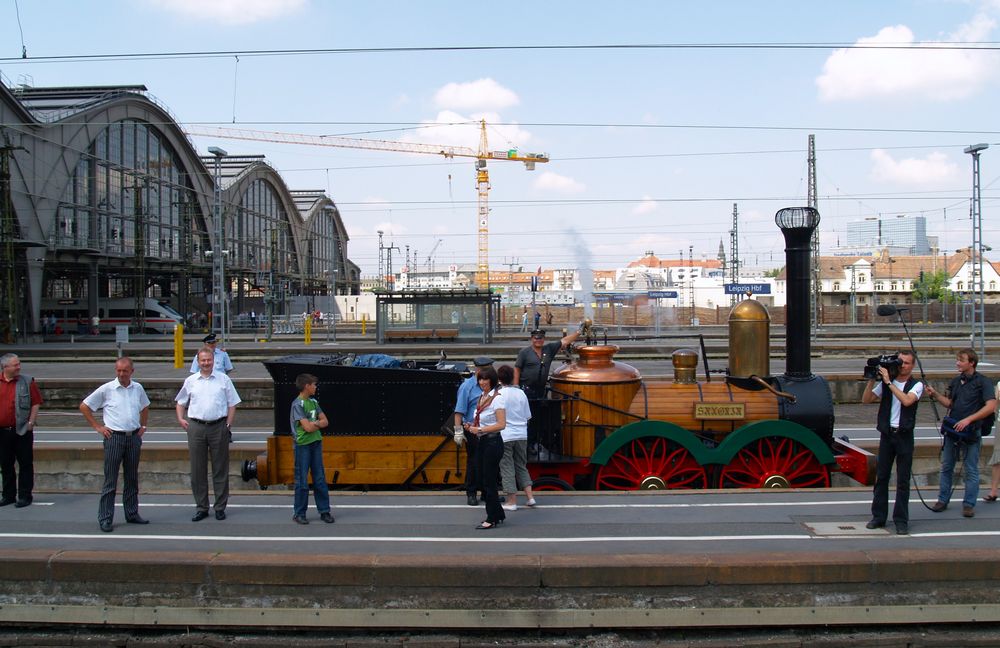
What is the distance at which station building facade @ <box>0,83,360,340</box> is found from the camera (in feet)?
157

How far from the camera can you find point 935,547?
6.77 meters

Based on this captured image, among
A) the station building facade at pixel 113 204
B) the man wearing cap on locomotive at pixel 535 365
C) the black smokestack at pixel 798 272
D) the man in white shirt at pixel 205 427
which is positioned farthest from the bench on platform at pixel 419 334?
the man in white shirt at pixel 205 427

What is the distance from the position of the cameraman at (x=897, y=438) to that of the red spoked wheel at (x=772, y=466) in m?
2.13

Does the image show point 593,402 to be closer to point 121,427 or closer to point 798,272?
point 798,272

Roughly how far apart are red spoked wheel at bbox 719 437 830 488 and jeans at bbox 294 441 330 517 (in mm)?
4713

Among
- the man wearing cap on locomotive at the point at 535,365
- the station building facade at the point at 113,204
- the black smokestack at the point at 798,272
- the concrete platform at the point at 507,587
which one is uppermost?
the station building facade at the point at 113,204

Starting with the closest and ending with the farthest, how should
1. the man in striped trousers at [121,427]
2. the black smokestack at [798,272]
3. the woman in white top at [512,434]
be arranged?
the man in striped trousers at [121,427]
the woman in white top at [512,434]
the black smokestack at [798,272]

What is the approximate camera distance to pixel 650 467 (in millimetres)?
9438

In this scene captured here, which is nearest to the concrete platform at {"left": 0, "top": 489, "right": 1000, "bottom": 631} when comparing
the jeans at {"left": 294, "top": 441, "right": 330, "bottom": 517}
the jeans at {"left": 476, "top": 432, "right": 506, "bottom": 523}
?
the jeans at {"left": 476, "top": 432, "right": 506, "bottom": 523}

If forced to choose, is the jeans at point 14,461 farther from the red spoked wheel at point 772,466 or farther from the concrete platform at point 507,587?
the red spoked wheel at point 772,466

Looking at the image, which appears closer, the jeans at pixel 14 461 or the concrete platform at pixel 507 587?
the concrete platform at pixel 507 587

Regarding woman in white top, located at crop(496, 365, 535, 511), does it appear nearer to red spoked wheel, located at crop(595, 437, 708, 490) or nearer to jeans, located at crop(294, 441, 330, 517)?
red spoked wheel, located at crop(595, 437, 708, 490)

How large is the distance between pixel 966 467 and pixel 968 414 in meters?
0.56

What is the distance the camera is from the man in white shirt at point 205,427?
7.92 metres
